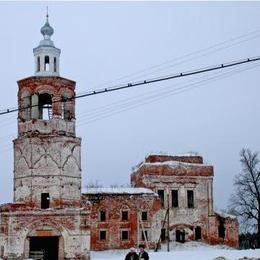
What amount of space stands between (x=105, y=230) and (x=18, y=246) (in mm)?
9143

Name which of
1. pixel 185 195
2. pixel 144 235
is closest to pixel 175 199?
pixel 185 195

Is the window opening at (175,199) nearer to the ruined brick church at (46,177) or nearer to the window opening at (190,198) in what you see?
the window opening at (190,198)

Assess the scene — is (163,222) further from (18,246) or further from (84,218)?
(18,246)

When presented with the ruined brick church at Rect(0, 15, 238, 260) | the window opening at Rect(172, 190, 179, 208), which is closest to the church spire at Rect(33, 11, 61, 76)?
the ruined brick church at Rect(0, 15, 238, 260)

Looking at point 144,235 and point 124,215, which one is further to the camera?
point 124,215

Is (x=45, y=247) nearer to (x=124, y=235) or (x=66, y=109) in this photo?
(x=124, y=235)

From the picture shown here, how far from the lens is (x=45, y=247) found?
35875mm

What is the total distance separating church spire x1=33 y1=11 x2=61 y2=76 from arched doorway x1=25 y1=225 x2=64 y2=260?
30.3 ft

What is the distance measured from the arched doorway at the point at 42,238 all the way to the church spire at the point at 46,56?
925cm

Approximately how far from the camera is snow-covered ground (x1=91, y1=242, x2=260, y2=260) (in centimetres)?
3138

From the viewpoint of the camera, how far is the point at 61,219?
34.7 m

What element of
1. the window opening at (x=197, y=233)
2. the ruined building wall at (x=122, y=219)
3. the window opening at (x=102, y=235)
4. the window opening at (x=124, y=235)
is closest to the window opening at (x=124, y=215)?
the ruined building wall at (x=122, y=219)

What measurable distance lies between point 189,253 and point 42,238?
8.70 m

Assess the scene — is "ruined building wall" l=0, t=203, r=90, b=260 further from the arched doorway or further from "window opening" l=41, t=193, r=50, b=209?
"window opening" l=41, t=193, r=50, b=209
